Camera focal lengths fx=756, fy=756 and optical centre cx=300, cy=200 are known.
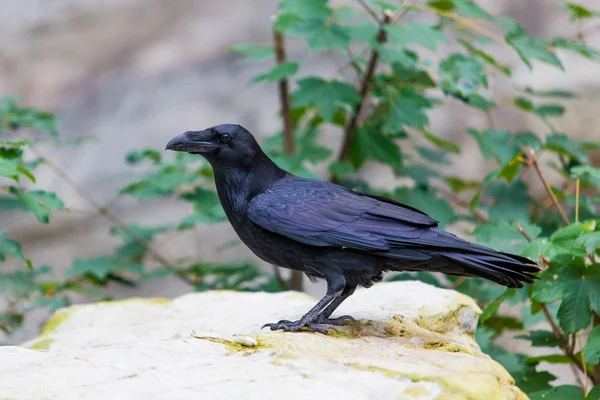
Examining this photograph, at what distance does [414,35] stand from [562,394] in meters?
1.84

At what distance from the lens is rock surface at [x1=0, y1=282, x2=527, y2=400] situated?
6.60ft

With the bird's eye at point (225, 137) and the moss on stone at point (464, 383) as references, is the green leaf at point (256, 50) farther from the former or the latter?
the moss on stone at point (464, 383)

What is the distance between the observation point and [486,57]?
4035mm

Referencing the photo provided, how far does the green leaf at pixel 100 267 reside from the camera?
4.45m

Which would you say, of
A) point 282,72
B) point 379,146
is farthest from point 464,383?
point 379,146

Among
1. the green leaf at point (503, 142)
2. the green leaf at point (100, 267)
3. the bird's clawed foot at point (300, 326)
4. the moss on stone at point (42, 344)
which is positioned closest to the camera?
the bird's clawed foot at point (300, 326)

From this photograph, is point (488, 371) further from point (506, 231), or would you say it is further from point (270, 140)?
point (270, 140)

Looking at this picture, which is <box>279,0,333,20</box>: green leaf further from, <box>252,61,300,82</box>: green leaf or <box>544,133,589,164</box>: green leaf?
<box>544,133,589,164</box>: green leaf

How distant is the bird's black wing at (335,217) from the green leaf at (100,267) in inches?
75.4

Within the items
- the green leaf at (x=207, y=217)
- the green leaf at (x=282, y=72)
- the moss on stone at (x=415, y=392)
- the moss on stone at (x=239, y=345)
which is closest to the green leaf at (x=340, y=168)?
the green leaf at (x=282, y=72)

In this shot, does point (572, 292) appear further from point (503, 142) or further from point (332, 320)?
point (503, 142)

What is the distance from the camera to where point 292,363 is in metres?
2.23

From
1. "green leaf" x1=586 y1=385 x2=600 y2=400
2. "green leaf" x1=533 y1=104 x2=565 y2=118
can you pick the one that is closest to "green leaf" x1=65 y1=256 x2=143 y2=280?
"green leaf" x1=533 y1=104 x2=565 y2=118

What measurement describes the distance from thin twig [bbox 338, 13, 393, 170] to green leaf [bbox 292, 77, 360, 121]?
5.6 inches
